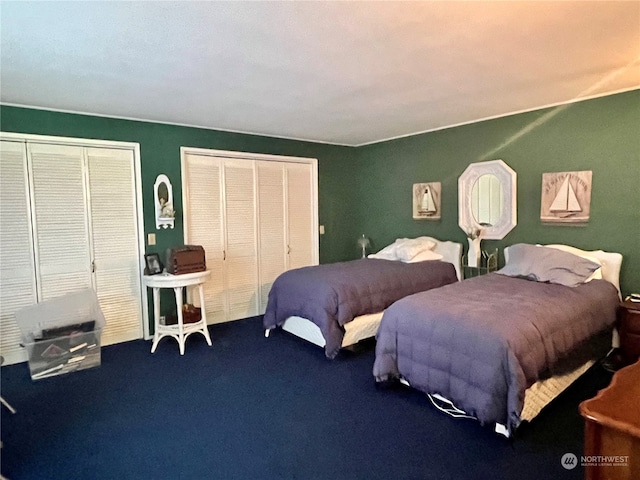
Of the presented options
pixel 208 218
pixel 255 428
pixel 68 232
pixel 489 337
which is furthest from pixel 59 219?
pixel 489 337

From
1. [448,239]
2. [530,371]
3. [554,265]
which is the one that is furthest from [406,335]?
[448,239]

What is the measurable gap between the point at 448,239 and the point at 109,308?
3.88 metres

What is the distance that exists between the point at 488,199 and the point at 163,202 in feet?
11.7

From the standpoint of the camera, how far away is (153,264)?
3811mm

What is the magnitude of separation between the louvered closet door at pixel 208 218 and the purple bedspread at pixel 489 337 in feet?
7.84

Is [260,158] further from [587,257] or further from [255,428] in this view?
[587,257]

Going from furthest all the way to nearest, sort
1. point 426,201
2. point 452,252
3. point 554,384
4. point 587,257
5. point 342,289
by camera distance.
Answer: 1. point 426,201
2. point 452,252
3. point 342,289
4. point 587,257
5. point 554,384

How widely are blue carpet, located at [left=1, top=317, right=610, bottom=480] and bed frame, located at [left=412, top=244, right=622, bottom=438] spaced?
2.8 inches

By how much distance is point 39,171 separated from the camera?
11.2 ft

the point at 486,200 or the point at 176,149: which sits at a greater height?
the point at 176,149

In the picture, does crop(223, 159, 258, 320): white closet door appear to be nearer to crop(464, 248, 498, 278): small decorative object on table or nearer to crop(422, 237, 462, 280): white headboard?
crop(422, 237, 462, 280): white headboard

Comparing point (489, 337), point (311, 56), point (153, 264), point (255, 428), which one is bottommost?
point (255, 428)

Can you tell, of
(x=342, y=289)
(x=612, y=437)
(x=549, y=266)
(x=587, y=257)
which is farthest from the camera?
(x=342, y=289)

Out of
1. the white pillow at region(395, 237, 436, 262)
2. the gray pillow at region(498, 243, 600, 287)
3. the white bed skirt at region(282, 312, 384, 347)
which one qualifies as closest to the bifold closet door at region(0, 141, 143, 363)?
the white bed skirt at region(282, 312, 384, 347)
